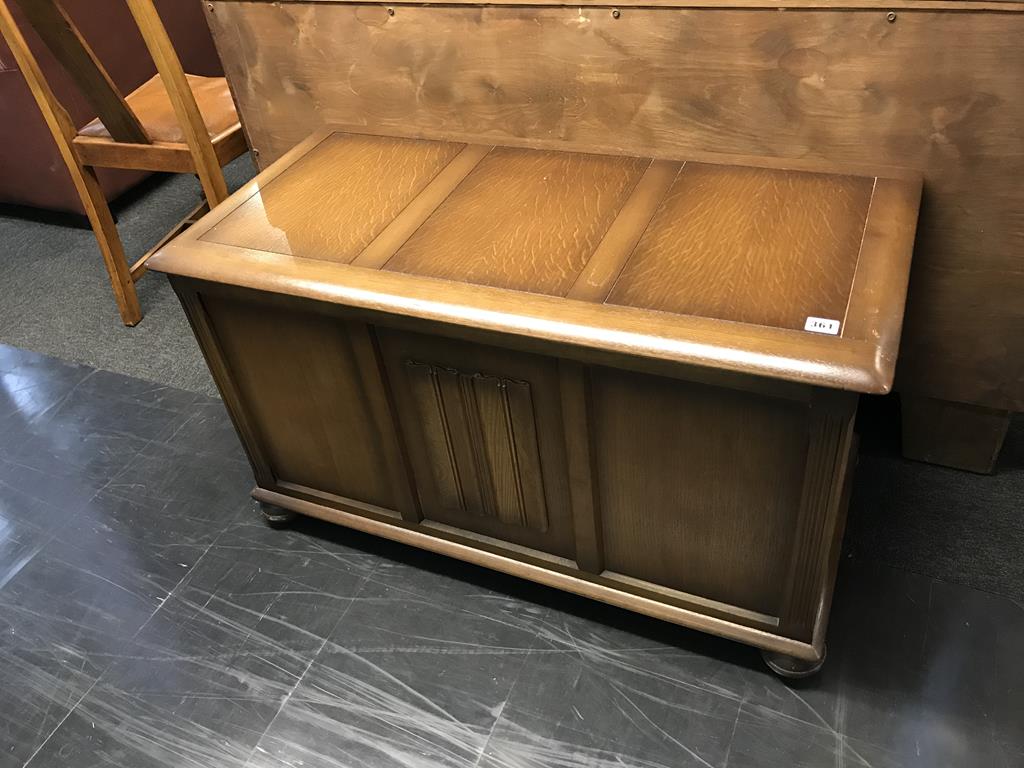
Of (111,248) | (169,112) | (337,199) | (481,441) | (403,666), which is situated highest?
(337,199)

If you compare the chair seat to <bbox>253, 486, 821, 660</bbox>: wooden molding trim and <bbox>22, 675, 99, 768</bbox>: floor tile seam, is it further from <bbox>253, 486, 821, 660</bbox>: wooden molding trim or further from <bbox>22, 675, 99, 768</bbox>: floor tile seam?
<bbox>22, 675, 99, 768</bbox>: floor tile seam

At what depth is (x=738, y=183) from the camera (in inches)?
51.0

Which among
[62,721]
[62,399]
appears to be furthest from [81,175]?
[62,721]

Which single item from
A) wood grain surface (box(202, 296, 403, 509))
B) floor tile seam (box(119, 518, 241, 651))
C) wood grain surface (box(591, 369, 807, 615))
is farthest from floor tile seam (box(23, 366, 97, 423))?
wood grain surface (box(591, 369, 807, 615))

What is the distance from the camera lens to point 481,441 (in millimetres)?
1319

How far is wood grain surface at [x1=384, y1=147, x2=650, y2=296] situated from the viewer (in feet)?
3.87

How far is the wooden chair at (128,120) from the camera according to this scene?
6.01 ft

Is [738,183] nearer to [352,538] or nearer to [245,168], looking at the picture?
[352,538]

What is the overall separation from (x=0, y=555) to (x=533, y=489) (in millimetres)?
1079

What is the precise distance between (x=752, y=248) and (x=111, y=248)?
171cm

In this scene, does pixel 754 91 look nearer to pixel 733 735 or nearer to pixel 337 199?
pixel 337 199

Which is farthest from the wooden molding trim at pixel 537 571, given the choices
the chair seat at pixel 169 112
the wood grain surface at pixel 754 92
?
the chair seat at pixel 169 112

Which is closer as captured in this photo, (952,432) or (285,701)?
(285,701)

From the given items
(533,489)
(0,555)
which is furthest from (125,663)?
(533,489)
